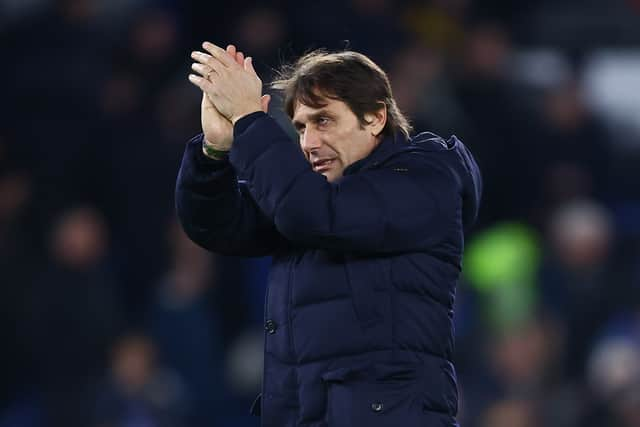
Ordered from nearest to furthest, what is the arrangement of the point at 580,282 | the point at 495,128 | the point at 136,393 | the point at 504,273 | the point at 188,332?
the point at 136,393 → the point at 188,332 → the point at 580,282 → the point at 504,273 → the point at 495,128

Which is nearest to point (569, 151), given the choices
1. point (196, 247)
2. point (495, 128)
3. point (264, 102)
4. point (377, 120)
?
point (495, 128)

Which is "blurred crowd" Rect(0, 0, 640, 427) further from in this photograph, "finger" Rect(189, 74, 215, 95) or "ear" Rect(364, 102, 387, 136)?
"finger" Rect(189, 74, 215, 95)

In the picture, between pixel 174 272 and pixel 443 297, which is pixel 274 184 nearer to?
pixel 443 297

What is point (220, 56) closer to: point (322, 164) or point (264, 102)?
point (264, 102)

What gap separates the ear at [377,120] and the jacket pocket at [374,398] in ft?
1.71

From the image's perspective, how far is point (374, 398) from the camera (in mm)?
2654

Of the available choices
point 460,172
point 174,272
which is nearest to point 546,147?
point 174,272

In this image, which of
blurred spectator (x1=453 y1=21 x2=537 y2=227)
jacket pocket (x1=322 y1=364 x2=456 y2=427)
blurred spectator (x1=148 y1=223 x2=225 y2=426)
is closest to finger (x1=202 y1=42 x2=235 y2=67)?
jacket pocket (x1=322 y1=364 x2=456 y2=427)

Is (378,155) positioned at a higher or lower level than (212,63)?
lower

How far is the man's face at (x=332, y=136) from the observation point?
2.82m

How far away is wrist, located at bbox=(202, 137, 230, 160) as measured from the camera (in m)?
2.78

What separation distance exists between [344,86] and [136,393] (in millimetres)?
3308

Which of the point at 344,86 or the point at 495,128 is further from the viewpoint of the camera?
the point at 495,128

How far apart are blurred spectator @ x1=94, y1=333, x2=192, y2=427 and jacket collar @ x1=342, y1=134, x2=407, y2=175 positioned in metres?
3.20
